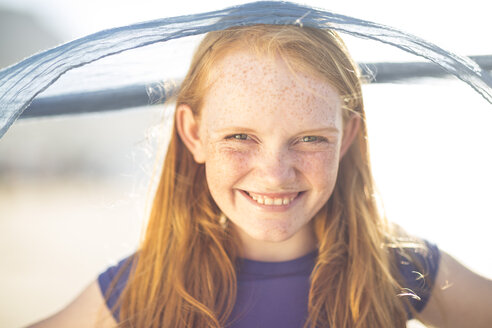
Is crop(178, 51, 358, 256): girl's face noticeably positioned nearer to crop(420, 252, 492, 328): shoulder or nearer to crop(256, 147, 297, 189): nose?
crop(256, 147, 297, 189): nose

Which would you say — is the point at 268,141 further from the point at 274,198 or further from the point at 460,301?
the point at 460,301

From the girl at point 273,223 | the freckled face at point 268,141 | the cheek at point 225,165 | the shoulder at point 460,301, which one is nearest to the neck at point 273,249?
the girl at point 273,223

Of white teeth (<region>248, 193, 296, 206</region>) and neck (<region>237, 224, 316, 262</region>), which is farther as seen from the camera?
neck (<region>237, 224, 316, 262</region>)

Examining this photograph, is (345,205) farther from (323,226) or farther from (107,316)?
(107,316)

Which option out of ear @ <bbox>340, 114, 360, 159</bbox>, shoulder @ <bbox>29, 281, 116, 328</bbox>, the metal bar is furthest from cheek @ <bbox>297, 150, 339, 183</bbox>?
shoulder @ <bbox>29, 281, 116, 328</bbox>

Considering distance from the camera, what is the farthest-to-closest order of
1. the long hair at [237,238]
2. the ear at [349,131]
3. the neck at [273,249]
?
the neck at [273,249] < the ear at [349,131] < the long hair at [237,238]

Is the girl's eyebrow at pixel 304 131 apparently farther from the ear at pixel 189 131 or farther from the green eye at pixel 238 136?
the ear at pixel 189 131

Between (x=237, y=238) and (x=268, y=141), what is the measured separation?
0.47 meters

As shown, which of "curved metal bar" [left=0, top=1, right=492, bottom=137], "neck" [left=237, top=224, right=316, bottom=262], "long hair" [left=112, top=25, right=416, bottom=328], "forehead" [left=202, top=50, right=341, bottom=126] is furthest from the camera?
"neck" [left=237, top=224, right=316, bottom=262]

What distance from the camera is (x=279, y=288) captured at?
1.60 m

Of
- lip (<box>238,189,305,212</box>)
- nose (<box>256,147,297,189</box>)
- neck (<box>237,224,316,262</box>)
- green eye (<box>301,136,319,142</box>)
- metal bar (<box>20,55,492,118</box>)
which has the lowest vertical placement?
neck (<box>237,224,316,262</box>)

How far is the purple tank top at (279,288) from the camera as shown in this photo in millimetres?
1559

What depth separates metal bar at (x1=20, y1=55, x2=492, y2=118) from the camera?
137cm

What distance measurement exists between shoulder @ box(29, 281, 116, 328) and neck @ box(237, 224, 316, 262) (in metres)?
0.47
